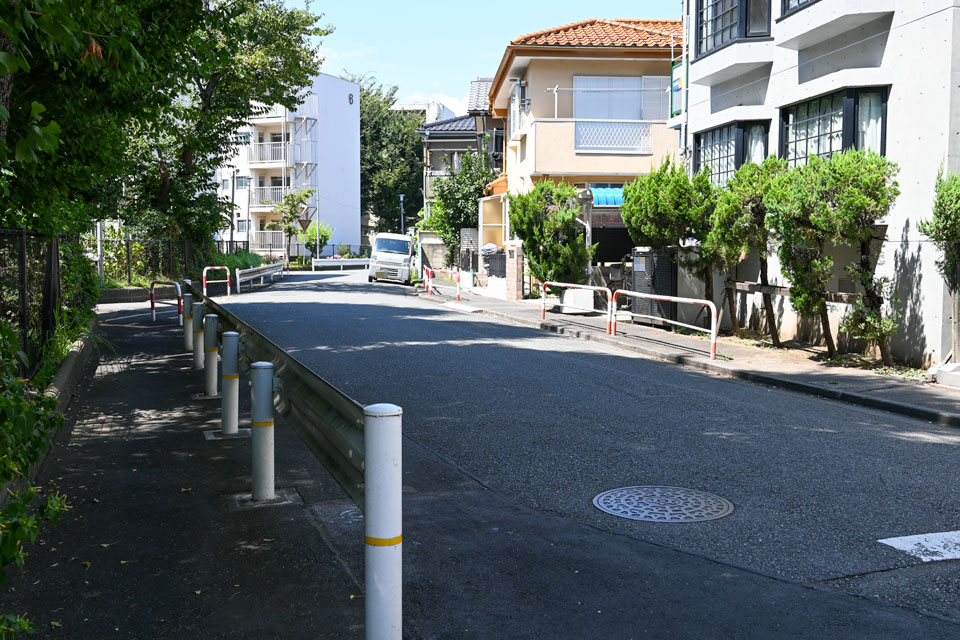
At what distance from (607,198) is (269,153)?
44556 mm

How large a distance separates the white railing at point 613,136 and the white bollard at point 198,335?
1949 centimetres

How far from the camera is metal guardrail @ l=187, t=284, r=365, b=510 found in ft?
13.1

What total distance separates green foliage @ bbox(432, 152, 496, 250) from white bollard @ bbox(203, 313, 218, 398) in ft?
116

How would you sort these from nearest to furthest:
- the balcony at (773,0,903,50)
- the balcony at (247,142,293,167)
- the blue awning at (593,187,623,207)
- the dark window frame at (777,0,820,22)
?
the balcony at (773,0,903,50) → the dark window frame at (777,0,820,22) → the blue awning at (593,187,623,207) → the balcony at (247,142,293,167)

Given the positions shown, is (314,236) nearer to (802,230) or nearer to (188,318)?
(188,318)

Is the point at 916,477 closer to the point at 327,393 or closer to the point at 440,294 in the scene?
the point at 327,393

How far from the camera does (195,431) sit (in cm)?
841

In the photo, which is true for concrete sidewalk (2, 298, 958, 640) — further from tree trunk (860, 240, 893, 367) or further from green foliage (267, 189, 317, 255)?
green foliage (267, 189, 317, 255)

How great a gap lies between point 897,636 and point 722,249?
1282 centimetres

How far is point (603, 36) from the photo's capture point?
31109mm

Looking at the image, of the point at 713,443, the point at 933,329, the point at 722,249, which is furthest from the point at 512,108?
the point at 713,443

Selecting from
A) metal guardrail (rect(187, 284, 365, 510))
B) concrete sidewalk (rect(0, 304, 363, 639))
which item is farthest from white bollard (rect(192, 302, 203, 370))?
metal guardrail (rect(187, 284, 365, 510))

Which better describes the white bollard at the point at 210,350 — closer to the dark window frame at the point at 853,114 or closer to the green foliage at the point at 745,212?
the green foliage at the point at 745,212

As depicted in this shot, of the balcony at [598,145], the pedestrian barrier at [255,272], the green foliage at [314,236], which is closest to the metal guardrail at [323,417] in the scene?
the balcony at [598,145]
